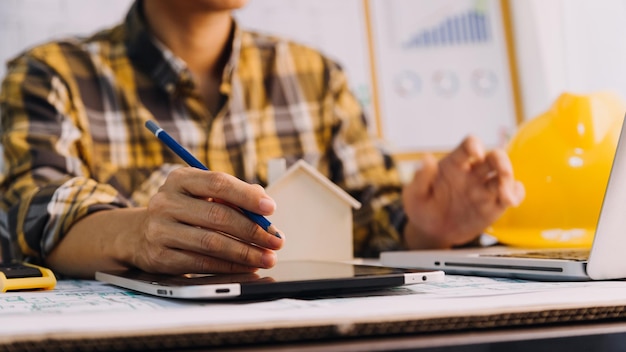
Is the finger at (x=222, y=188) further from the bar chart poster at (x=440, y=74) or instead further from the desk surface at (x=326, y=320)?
the bar chart poster at (x=440, y=74)

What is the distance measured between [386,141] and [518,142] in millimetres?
1048

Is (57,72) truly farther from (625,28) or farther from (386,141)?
(625,28)

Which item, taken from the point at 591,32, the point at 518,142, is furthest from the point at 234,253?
the point at 591,32

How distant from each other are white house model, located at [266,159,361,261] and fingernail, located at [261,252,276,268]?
0.23 meters

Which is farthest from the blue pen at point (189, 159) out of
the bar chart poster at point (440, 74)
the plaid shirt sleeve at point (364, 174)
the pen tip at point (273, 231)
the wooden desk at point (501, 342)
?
the bar chart poster at point (440, 74)

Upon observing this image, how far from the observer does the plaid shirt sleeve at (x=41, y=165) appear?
87cm

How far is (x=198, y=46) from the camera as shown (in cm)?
130

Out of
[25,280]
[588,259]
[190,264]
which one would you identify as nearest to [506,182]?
[588,259]

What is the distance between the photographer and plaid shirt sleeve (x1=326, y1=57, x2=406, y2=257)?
1.21m

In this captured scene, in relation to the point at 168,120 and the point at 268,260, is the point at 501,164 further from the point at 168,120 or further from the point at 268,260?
the point at 168,120

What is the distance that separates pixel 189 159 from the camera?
66cm

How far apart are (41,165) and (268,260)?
1.69ft

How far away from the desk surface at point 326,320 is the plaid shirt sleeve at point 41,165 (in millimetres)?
334

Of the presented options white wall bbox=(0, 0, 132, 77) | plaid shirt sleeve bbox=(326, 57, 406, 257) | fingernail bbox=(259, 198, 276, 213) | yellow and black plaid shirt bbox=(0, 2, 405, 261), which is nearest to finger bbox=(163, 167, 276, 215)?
fingernail bbox=(259, 198, 276, 213)
